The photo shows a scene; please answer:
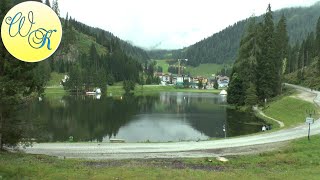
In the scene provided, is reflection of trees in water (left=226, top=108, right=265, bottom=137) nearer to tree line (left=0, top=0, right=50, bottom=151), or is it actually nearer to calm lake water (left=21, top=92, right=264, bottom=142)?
calm lake water (left=21, top=92, right=264, bottom=142)

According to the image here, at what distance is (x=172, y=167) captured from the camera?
90.1 ft

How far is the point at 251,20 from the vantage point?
107312 mm

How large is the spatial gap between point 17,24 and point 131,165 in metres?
15.9

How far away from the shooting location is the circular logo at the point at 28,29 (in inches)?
544

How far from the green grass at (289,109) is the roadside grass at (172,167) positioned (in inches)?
1420

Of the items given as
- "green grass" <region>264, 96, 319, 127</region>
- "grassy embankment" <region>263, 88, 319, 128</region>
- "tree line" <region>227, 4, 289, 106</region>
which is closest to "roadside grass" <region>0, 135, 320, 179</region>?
"grassy embankment" <region>263, 88, 319, 128</region>

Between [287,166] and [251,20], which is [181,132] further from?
[251,20]

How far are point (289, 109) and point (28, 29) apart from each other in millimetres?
72148

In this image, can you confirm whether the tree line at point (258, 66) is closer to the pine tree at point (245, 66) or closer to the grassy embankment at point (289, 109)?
the pine tree at point (245, 66)

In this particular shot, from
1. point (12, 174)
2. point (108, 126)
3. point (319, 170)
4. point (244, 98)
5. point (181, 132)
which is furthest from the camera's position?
point (244, 98)

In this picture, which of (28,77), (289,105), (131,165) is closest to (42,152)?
(28,77)

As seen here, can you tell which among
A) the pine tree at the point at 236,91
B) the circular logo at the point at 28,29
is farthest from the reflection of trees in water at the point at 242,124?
the circular logo at the point at 28,29

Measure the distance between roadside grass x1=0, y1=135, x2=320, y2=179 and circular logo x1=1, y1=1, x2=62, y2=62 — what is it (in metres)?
9.52

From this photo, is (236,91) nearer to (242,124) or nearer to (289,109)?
(289,109)
